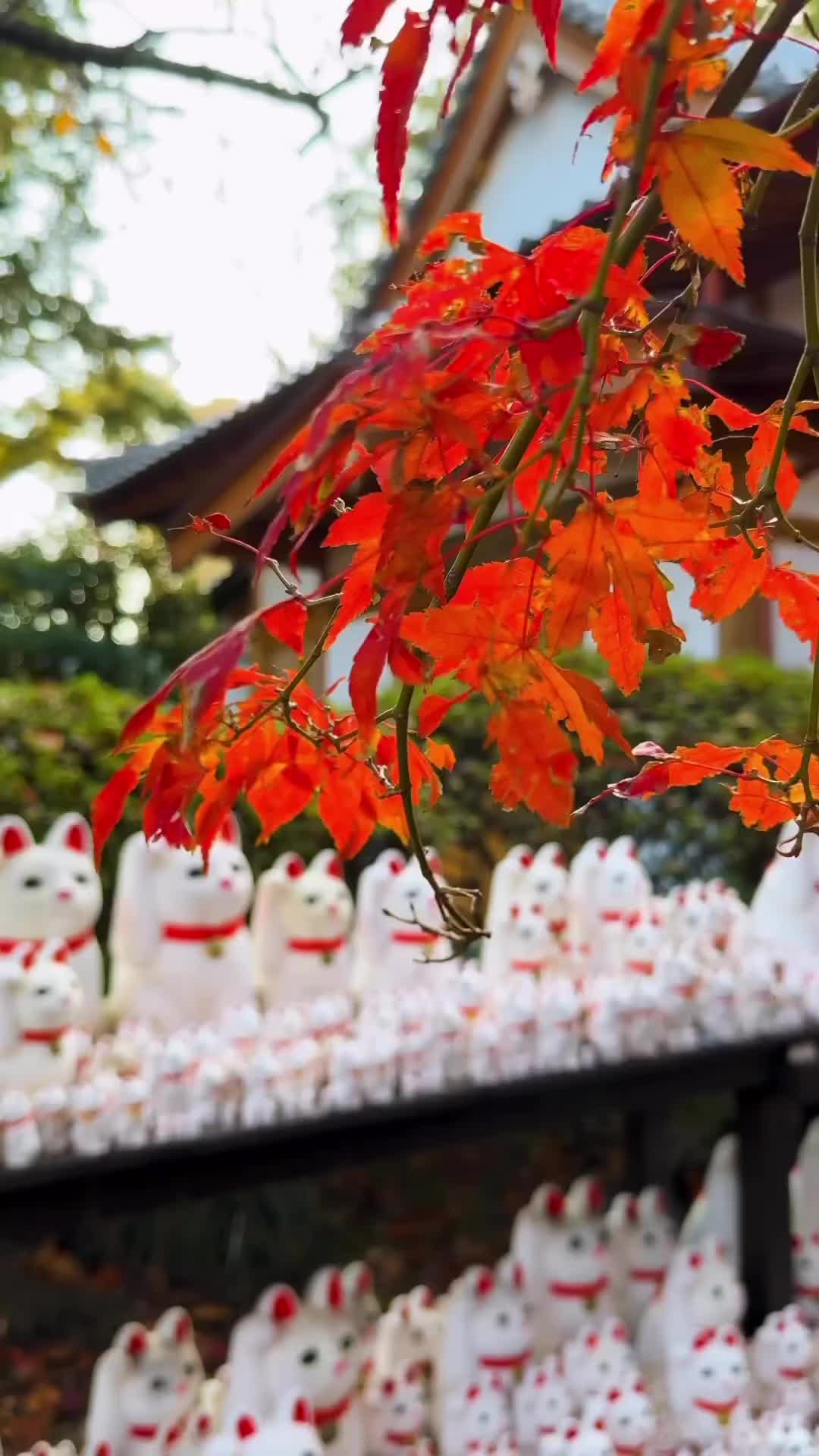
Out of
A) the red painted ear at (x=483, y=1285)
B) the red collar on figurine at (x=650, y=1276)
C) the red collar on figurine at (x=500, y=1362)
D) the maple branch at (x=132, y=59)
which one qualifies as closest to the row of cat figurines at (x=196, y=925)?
the red painted ear at (x=483, y=1285)

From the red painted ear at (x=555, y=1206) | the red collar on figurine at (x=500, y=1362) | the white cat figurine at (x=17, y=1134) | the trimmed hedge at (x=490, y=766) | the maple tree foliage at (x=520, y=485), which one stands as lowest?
the red collar on figurine at (x=500, y=1362)

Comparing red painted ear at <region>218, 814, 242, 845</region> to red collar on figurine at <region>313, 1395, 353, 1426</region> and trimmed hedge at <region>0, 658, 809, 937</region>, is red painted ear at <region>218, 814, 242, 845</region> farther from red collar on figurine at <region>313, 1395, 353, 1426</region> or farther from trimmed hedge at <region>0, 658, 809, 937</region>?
red collar on figurine at <region>313, 1395, 353, 1426</region>

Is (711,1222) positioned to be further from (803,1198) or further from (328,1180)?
(328,1180)

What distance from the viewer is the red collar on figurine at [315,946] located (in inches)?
66.7

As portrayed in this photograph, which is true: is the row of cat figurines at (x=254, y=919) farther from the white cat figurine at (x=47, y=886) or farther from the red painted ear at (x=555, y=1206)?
the red painted ear at (x=555, y=1206)

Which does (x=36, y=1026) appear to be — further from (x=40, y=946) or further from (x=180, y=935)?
(x=180, y=935)

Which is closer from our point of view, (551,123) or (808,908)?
(808,908)

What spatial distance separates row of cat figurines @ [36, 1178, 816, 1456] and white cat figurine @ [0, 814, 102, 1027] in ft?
1.54

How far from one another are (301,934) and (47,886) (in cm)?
36

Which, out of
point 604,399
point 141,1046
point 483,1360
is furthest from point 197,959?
point 604,399

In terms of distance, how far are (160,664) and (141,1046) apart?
451 cm

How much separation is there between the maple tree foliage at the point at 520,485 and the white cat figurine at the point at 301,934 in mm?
1119

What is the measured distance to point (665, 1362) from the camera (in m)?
1.80

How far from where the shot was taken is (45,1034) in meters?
1.38
